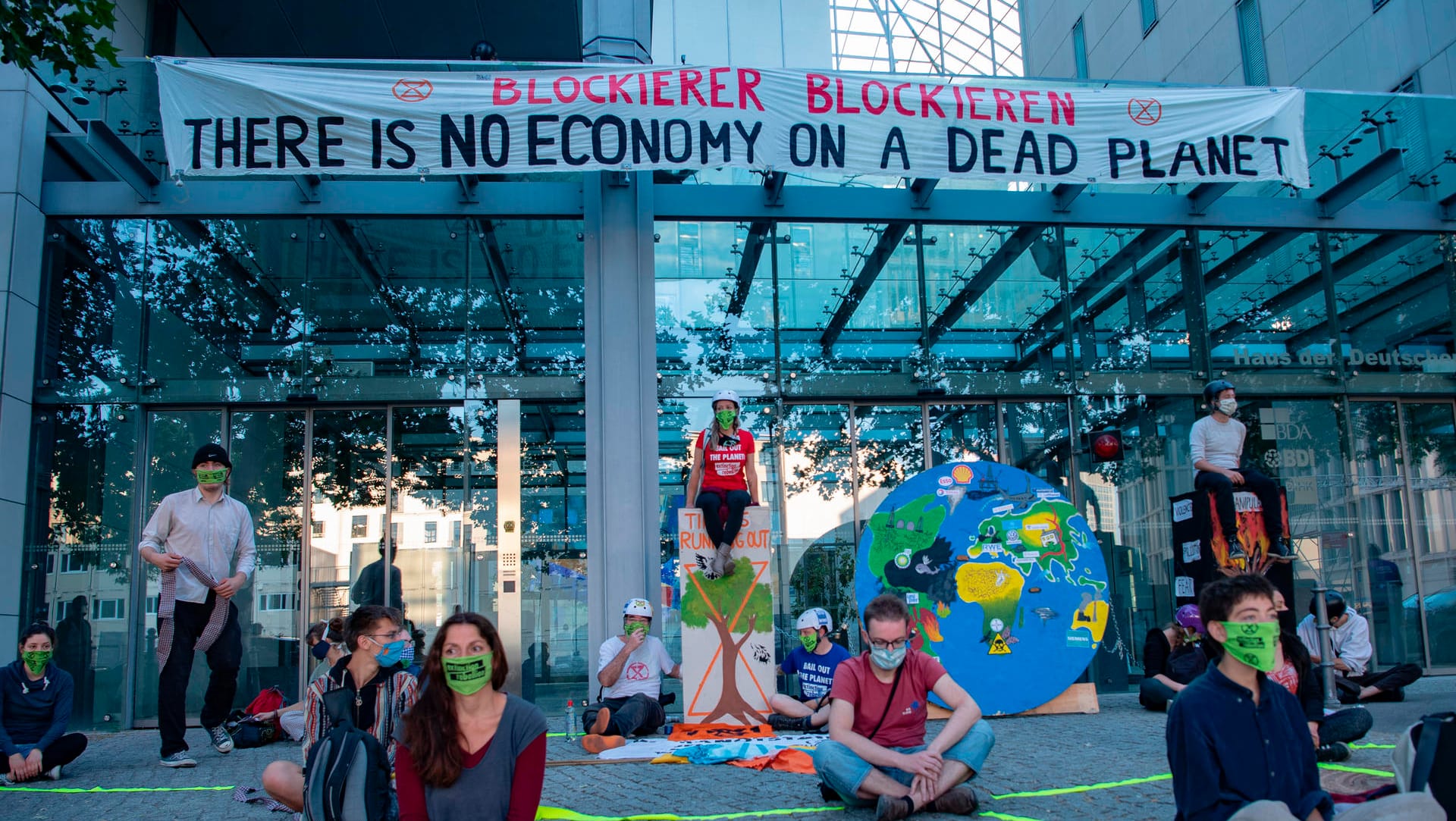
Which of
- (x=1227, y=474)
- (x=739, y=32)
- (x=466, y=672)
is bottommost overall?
(x=466, y=672)

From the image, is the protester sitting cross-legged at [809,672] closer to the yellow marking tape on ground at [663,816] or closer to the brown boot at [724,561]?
the brown boot at [724,561]

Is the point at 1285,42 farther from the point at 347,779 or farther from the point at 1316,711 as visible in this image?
the point at 347,779

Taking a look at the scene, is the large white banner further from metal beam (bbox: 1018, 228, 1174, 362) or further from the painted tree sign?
the painted tree sign

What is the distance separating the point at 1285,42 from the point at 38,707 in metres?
16.5

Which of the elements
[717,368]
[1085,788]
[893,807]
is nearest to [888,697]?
[893,807]

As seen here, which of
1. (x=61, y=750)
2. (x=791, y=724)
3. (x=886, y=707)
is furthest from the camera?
(x=791, y=724)

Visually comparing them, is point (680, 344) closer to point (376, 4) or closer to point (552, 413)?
point (552, 413)

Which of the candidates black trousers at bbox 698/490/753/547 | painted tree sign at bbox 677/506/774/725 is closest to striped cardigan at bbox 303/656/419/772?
painted tree sign at bbox 677/506/774/725

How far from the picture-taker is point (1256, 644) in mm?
3867

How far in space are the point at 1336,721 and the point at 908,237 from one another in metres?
6.06

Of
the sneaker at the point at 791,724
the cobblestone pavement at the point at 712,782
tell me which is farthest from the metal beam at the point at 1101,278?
the sneaker at the point at 791,724

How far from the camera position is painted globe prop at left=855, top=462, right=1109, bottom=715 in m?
8.75

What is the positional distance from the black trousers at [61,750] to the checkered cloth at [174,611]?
0.62m

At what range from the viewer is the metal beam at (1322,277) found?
11.2m
